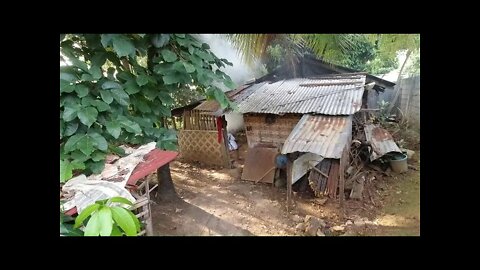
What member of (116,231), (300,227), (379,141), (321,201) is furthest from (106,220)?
(379,141)

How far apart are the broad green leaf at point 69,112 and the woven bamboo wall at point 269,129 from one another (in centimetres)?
361

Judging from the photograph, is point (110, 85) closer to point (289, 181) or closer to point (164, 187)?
point (164, 187)

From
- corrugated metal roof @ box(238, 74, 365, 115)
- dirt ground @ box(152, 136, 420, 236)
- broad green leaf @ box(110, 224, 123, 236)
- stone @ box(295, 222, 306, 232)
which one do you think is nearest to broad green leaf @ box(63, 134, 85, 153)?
broad green leaf @ box(110, 224, 123, 236)

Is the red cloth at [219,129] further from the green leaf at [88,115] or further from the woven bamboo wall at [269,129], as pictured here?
the green leaf at [88,115]

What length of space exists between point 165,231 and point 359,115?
4387mm

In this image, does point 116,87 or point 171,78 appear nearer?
point 116,87

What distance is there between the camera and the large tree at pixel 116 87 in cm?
172

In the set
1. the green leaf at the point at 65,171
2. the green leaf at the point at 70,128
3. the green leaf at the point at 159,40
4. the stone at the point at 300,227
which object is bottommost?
the stone at the point at 300,227

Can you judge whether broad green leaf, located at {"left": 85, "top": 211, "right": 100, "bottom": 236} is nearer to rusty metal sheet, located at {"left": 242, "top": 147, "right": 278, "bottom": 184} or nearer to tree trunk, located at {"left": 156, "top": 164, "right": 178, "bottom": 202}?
tree trunk, located at {"left": 156, "top": 164, "right": 178, "bottom": 202}

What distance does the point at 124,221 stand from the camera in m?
1.25

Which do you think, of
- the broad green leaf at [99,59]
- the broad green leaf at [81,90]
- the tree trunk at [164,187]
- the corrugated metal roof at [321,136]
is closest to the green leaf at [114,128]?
the broad green leaf at [81,90]

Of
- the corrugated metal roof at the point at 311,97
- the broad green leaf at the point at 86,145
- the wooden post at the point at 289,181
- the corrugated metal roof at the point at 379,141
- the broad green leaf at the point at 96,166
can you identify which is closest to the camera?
the broad green leaf at the point at 86,145

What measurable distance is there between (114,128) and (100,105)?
0.16 meters
